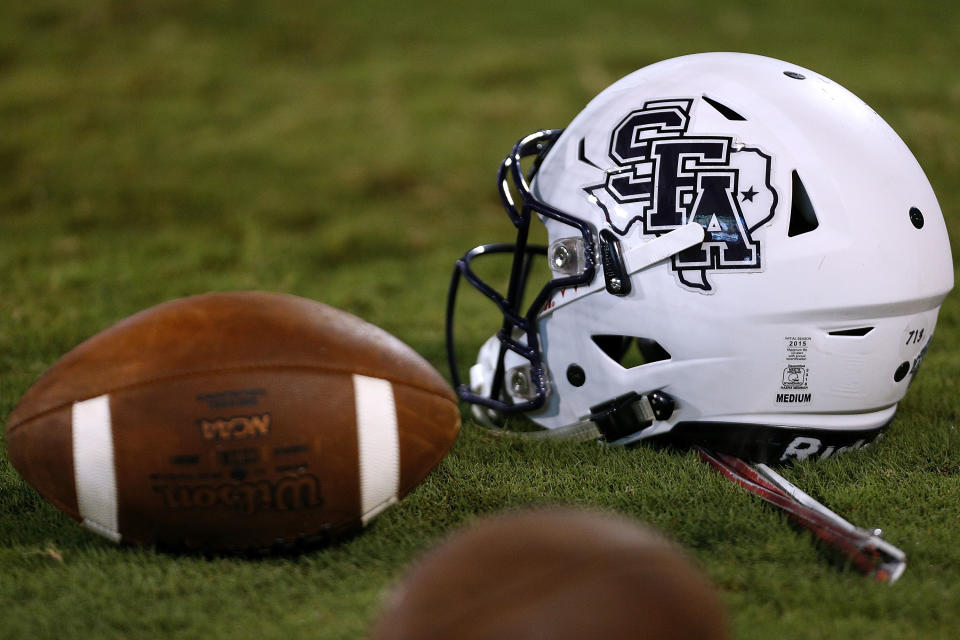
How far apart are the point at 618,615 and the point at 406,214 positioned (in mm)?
4355

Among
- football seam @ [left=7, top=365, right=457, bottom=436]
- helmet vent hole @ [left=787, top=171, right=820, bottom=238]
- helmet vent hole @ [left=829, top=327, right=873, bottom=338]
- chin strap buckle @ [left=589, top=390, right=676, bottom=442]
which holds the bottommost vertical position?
chin strap buckle @ [left=589, top=390, right=676, bottom=442]

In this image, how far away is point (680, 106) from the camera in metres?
2.39

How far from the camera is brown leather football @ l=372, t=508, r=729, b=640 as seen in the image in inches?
51.5

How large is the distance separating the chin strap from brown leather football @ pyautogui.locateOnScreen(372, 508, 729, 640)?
635 millimetres

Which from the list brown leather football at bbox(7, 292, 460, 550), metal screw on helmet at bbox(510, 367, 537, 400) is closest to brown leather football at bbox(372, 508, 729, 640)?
brown leather football at bbox(7, 292, 460, 550)

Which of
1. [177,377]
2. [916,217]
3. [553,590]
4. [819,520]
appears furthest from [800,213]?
[177,377]

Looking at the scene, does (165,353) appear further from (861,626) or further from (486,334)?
(486,334)

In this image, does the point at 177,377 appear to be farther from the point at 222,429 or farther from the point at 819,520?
the point at 819,520

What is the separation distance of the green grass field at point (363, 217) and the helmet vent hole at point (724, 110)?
2.77ft

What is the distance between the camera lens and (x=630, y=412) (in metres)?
2.48

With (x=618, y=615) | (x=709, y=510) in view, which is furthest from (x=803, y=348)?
(x=618, y=615)

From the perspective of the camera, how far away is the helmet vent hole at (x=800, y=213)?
2273mm

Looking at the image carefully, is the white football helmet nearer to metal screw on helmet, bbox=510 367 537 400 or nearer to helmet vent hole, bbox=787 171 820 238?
helmet vent hole, bbox=787 171 820 238

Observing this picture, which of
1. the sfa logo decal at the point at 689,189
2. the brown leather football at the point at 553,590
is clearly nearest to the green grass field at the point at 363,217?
the brown leather football at the point at 553,590
